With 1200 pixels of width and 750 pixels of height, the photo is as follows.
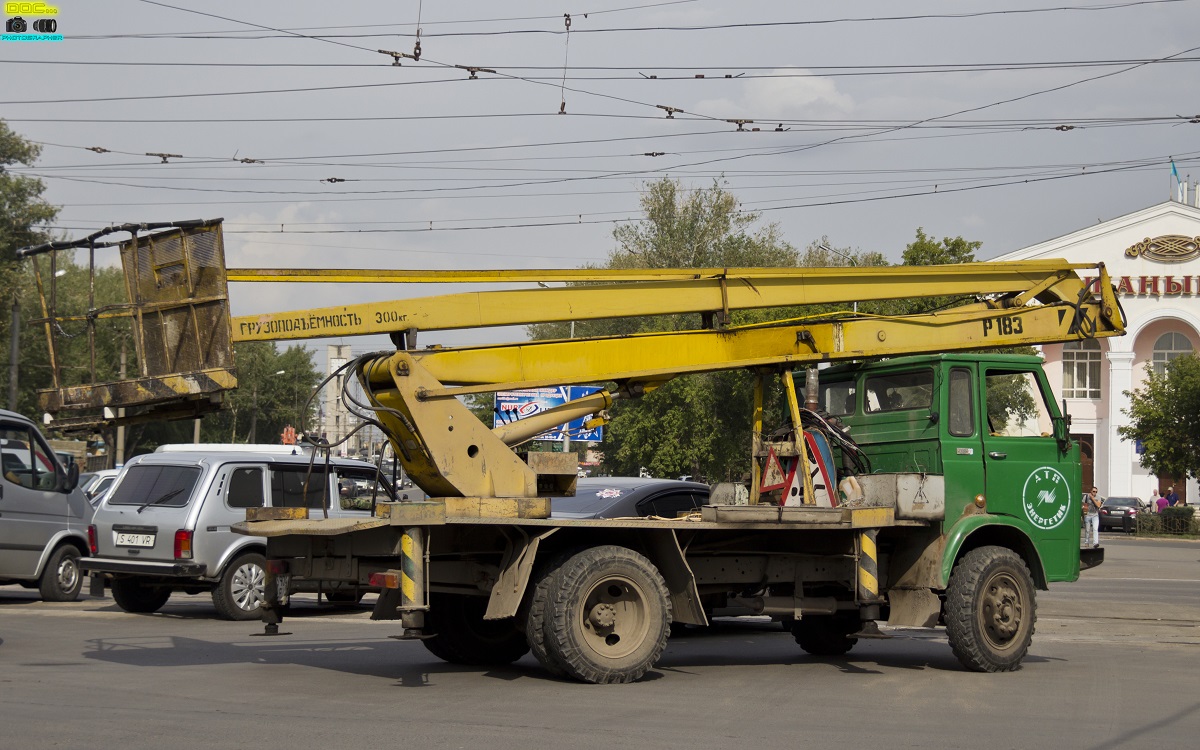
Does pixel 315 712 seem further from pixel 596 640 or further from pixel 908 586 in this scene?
pixel 908 586

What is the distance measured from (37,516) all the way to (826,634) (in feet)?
33.1

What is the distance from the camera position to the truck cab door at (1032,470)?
35.8ft

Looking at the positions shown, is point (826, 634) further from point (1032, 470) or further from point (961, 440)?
point (1032, 470)

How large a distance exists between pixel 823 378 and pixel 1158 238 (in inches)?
2049

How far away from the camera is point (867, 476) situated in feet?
35.1

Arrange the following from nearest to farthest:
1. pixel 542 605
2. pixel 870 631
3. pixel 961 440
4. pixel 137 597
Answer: pixel 542 605
pixel 870 631
pixel 961 440
pixel 137 597

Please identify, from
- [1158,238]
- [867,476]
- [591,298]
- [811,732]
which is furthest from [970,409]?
[1158,238]

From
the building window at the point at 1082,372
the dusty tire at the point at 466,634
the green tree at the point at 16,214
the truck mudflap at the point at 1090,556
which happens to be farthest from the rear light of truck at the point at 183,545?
the building window at the point at 1082,372

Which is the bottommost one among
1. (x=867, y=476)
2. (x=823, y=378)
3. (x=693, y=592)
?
(x=693, y=592)

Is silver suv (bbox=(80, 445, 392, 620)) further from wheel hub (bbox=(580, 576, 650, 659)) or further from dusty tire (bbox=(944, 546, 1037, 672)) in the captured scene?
dusty tire (bbox=(944, 546, 1037, 672))

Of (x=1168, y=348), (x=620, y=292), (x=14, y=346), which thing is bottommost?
(x=620, y=292)

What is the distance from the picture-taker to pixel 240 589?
14.4m

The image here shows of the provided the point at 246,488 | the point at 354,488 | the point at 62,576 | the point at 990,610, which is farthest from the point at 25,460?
the point at 990,610

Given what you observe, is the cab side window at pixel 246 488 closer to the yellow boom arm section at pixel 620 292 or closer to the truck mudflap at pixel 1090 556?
the yellow boom arm section at pixel 620 292
